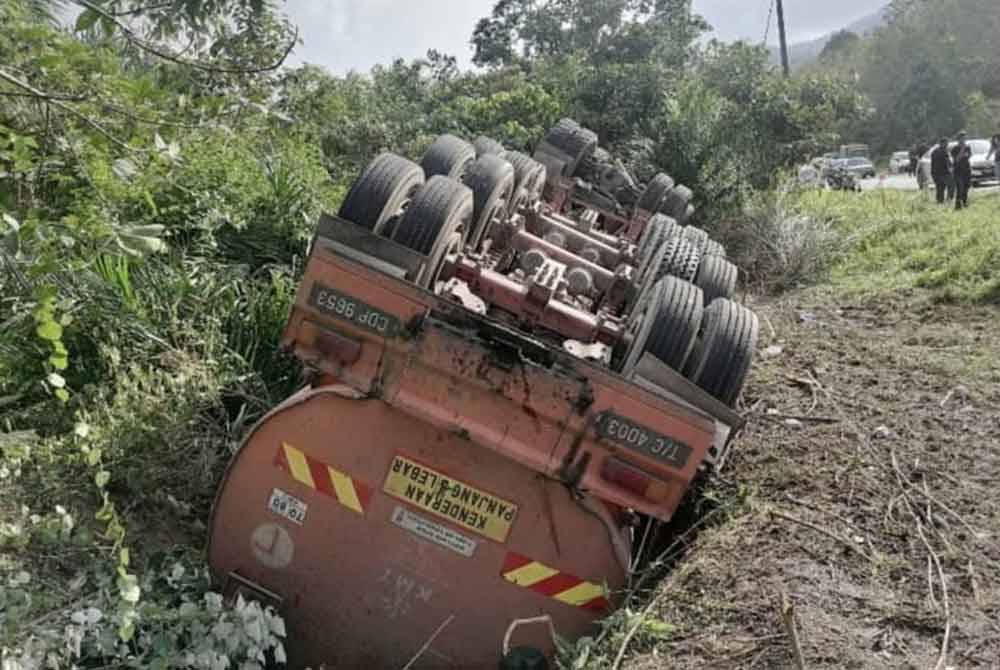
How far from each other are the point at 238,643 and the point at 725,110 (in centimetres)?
1143

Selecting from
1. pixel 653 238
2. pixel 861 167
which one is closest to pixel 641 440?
pixel 653 238

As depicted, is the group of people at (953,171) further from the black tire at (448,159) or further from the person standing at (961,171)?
the black tire at (448,159)

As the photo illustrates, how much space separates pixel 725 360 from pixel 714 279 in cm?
162

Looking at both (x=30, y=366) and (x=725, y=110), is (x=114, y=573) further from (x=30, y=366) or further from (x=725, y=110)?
(x=725, y=110)

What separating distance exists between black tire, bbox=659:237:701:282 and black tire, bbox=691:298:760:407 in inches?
51.4

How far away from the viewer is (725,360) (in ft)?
11.6

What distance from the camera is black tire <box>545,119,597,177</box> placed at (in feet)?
27.1

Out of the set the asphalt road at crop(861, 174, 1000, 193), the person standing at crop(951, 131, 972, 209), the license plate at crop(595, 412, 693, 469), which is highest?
the asphalt road at crop(861, 174, 1000, 193)

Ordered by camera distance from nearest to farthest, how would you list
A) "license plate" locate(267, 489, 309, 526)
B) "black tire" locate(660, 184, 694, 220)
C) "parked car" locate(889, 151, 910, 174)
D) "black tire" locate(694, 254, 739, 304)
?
1. "license plate" locate(267, 489, 309, 526)
2. "black tire" locate(694, 254, 739, 304)
3. "black tire" locate(660, 184, 694, 220)
4. "parked car" locate(889, 151, 910, 174)

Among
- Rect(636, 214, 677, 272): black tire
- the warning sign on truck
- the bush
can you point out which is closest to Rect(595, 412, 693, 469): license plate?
the warning sign on truck

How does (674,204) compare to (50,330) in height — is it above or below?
above

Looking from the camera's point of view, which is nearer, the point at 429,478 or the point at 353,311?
the point at 353,311

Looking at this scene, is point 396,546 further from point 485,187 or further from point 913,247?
point 913,247

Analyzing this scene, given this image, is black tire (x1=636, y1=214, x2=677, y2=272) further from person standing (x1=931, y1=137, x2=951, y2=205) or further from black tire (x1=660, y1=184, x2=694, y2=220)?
person standing (x1=931, y1=137, x2=951, y2=205)
